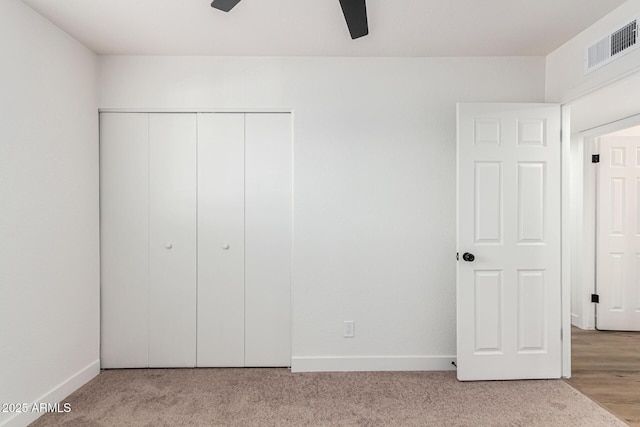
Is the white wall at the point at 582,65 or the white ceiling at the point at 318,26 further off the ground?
the white ceiling at the point at 318,26

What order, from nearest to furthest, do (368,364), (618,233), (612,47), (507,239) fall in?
(612,47) < (507,239) < (368,364) < (618,233)

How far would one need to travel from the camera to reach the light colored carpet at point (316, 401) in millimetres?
2133

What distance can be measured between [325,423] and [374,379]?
68cm

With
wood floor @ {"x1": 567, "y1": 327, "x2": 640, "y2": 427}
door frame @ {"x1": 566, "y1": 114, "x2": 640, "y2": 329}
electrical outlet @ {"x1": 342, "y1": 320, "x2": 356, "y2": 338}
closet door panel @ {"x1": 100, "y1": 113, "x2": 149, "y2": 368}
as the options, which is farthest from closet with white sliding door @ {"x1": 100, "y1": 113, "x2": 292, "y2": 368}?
door frame @ {"x1": 566, "y1": 114, "x2": 640, "y2": 329}

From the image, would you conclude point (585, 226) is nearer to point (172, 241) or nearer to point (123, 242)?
point (172, 241)

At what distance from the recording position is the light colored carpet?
2133 mm

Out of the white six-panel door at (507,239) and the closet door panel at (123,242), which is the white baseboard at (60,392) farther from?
the white six-panel door at (507,239)

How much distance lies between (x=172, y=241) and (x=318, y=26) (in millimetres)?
1938

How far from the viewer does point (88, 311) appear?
2656 millimetres

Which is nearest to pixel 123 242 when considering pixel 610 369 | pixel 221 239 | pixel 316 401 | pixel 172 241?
pixel 172 241

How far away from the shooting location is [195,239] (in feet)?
9.34

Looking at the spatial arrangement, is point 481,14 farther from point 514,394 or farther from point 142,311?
point 142,311

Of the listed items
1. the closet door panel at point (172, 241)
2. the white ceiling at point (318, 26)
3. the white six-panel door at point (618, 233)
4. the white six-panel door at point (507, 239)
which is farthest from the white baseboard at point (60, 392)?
the white six-panel door at point (618, 233)

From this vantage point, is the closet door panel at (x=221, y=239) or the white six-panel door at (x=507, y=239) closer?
the white six-panel door at (x=507, y=239)
